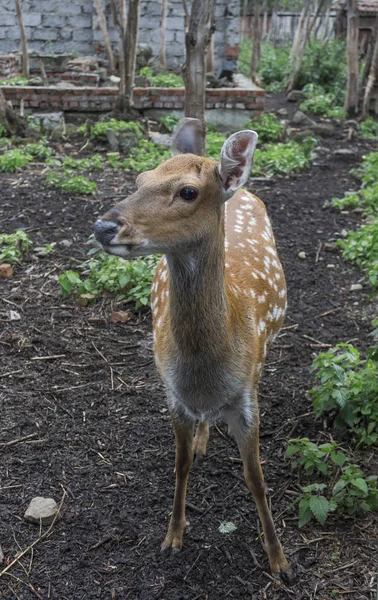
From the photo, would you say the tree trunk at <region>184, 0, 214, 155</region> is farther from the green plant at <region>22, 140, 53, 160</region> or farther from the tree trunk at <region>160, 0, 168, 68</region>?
the tree trunk at <region>160, 0, 168, 68</region>

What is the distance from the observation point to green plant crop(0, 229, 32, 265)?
5547mm

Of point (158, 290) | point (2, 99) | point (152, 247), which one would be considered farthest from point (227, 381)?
point (2, 99)

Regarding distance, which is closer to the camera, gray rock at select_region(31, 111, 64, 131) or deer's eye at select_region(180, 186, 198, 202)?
deer's eye at select_region(180, 186, 198, 202)

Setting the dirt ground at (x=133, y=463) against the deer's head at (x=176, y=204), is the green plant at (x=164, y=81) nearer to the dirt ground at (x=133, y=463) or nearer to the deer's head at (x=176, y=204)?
the dirt ground at (x=133, y=463)

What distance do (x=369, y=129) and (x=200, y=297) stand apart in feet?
30.5

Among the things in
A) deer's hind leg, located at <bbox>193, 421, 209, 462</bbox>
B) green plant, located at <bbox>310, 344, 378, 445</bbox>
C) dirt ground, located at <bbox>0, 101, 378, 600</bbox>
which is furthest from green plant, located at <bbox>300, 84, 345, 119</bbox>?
deer's hind leg, located at <bbox>193, 421, 209, 462</bbox>

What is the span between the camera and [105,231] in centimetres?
216

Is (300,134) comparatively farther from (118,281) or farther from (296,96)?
(118,281)

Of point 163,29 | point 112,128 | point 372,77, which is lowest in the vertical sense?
point 112,128

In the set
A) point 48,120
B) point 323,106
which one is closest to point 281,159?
point 48,120

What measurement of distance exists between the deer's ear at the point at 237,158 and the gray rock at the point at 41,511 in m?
1.66

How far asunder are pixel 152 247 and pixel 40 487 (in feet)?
5.28

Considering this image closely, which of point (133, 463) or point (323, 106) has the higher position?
point (133, 463)

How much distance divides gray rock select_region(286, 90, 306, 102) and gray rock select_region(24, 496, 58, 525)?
12.6 m
